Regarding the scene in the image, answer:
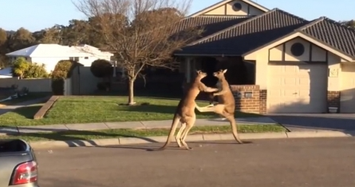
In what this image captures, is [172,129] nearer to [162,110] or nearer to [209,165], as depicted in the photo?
[209,165]

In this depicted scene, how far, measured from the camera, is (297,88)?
2678 centimetres

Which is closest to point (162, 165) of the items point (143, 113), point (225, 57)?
point (143, 113)

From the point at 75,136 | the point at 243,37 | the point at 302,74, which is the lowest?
the point at 75,136

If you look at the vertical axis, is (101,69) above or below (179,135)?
above

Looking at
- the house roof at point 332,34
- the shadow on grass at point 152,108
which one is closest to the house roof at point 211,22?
the house roof at point 332,34

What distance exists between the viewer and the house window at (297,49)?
2650 cm

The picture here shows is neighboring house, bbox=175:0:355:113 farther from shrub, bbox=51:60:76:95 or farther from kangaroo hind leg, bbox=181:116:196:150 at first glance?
shrub, bbox=51:60:76:95

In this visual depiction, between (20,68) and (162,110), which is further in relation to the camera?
(20,68)

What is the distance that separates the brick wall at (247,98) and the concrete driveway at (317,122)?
244 centimetres

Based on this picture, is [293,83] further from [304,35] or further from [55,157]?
[55,157]

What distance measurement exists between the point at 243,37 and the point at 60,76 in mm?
10818

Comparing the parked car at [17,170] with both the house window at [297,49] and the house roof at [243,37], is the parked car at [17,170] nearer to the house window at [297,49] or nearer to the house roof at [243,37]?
the house window at [297,49]

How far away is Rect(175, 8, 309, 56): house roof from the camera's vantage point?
30609 millimetres

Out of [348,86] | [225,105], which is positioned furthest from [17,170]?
[348,86]
